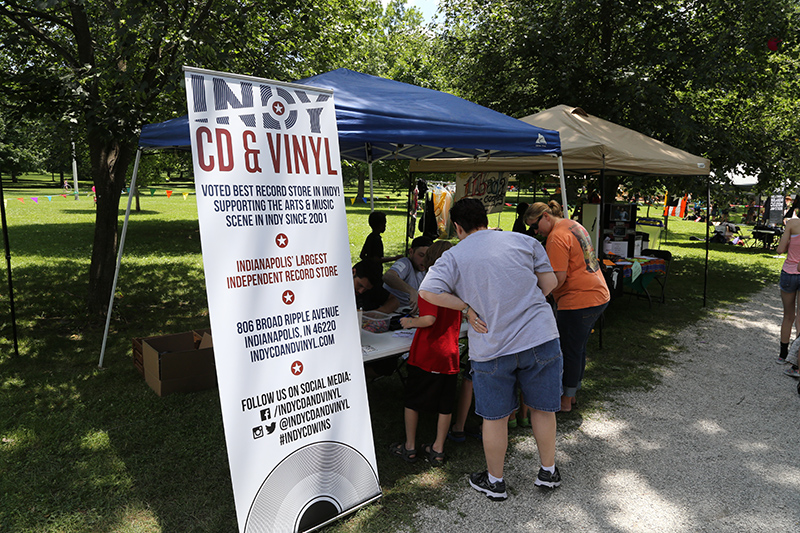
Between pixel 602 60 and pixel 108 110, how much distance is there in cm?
Answer: 869

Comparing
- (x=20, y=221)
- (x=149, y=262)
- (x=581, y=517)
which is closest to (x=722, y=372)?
(x=581, y=517)

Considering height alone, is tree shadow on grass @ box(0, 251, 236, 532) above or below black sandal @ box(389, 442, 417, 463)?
above

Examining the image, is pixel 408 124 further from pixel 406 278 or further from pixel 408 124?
pixel 406 278

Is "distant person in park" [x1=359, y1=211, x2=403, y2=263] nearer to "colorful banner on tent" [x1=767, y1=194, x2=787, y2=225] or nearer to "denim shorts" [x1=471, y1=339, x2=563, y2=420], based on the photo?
"denim shorts" [x1=471, y1=339, x2=563, y2=420]

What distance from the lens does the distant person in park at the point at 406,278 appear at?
15.1ft

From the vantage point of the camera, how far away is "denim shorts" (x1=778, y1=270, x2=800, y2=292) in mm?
5824

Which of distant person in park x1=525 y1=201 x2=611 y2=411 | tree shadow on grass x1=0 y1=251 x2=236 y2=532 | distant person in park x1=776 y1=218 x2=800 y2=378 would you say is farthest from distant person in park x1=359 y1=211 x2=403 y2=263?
distant person in park x1=776 y1=218 x2=800 y2=378

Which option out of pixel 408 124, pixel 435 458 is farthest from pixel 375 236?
pixel 435 458

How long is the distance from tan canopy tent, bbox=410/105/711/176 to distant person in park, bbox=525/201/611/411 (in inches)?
71.1

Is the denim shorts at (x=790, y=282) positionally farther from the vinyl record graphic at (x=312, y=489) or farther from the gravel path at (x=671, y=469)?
the vinyl record graphic at (x=312, y=489)

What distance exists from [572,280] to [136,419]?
11.8 ft

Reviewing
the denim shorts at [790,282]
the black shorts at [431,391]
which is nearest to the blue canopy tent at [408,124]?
the black shorts at [431,391]

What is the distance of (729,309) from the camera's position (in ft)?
29.5

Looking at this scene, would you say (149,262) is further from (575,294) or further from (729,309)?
(729,309)
